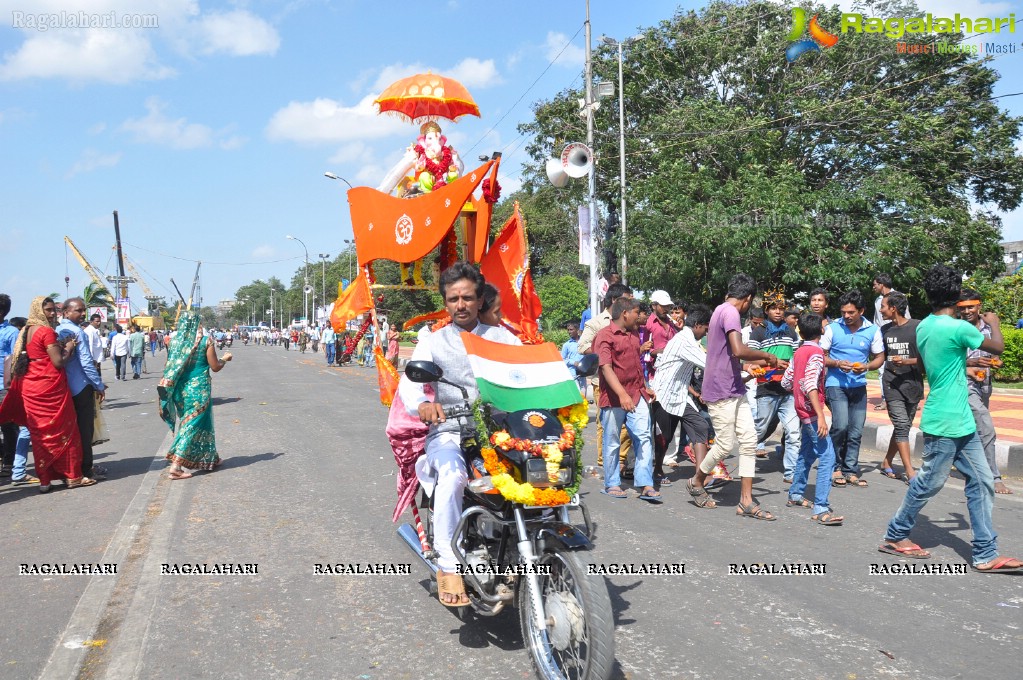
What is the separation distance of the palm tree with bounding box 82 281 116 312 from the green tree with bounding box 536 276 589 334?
120ft

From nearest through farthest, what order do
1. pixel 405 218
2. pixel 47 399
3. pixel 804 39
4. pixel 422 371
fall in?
pixel 422 371 < pixel 405 218 < pixel 47 399 < pixel 804 39

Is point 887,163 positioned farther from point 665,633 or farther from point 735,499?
point 665,633

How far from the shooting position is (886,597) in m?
4.46

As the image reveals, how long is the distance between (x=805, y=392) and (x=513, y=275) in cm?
273

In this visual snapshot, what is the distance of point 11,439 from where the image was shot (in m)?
8.70

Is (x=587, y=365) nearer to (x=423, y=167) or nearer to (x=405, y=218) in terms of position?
(x=405, y=218)

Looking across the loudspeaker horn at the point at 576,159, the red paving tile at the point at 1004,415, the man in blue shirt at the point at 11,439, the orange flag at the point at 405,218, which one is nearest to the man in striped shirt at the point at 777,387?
the red paving tile at the point at 1004,415

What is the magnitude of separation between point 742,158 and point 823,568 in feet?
65.0

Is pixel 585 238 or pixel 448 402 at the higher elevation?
pixel 585 238

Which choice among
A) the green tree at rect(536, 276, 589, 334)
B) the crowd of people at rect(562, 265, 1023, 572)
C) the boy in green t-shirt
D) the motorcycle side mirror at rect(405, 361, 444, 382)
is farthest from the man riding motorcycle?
the green tree at rect(536, 276, 589, 334)

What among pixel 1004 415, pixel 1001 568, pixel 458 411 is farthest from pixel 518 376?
pixel 1004 415

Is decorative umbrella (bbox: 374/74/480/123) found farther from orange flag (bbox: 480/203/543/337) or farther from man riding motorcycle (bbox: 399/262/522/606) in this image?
man riding motorcycle (bbox: 399/262/522/606)

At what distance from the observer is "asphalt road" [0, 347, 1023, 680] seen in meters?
3.69

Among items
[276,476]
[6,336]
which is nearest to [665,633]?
[276,476]
